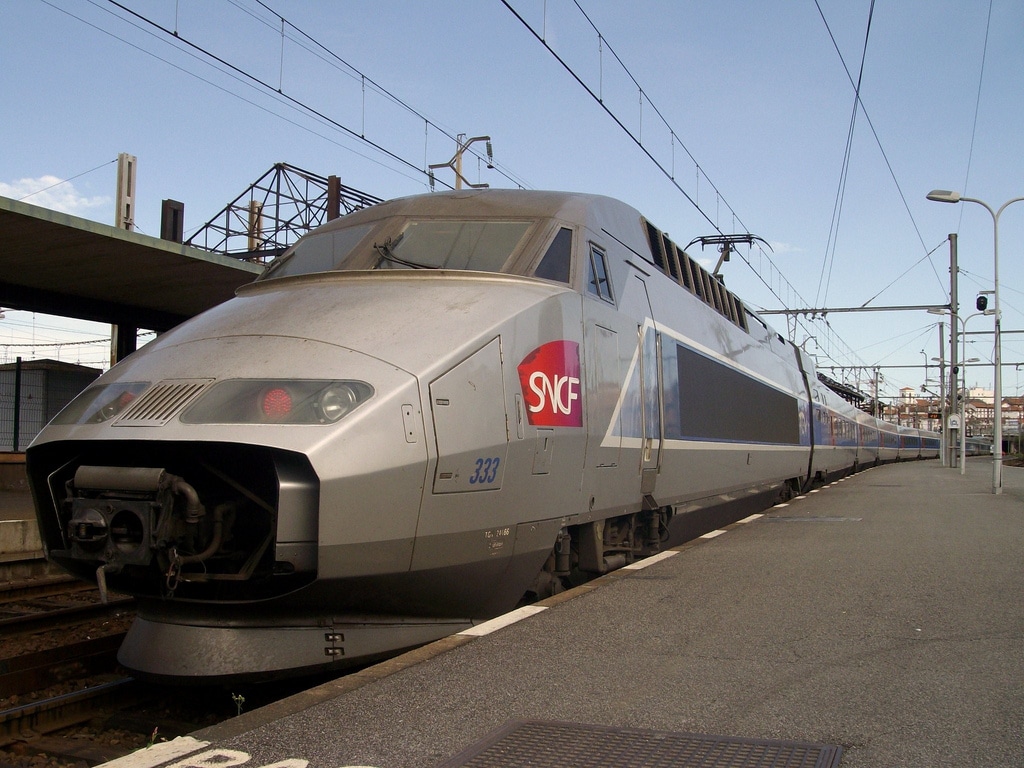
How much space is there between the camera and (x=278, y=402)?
4320mm

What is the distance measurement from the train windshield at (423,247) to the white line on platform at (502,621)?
7.06 ft

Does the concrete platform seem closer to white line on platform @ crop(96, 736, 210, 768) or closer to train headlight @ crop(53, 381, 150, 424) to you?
white line on platform @ crop(96, 736, 210, 768)

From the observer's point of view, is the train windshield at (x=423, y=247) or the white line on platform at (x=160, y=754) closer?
the white line on platform at (x=160, y=754)

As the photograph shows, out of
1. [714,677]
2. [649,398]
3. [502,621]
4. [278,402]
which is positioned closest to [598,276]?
[649,398]

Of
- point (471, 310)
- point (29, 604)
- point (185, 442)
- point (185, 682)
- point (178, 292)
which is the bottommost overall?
point (29, 604)

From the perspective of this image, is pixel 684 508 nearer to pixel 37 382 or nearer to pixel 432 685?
pixel 432 685

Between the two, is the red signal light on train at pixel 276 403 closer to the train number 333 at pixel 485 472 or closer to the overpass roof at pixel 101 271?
the train number 333 at pixel 485 472

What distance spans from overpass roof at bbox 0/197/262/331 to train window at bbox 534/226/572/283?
267 inches

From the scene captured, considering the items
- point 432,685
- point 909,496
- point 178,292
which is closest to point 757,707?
point 432,685

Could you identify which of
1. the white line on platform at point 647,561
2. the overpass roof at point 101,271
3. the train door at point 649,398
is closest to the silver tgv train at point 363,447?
the train door at point 649,398

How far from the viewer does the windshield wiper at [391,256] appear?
20.1 feet

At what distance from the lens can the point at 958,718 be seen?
360 cm

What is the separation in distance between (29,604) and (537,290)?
5.88 meters

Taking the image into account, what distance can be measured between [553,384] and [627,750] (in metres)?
2.63
